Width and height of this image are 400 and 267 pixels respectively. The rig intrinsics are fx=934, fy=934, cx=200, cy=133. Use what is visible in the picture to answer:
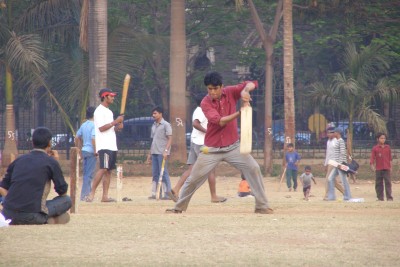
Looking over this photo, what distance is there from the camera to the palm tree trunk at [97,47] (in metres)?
24.4

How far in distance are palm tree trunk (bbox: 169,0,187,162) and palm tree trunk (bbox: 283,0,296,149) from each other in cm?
296

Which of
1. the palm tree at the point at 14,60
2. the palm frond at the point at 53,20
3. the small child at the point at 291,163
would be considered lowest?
the small child at the point at 291,163

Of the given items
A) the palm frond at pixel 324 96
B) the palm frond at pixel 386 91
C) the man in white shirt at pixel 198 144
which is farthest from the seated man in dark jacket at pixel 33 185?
the palm frond at pixel 386 91

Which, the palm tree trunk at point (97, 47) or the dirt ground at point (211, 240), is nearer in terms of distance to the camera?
the dirt ground at point (211, 240)

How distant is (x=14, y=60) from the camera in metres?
25.0

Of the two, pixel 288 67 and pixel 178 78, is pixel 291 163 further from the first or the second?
pixel 178 78

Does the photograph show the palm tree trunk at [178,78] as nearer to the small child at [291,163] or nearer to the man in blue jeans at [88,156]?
the small child at [291,163]

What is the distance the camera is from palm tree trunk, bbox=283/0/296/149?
2523 centimetres

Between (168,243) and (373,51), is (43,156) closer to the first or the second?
(168,243)

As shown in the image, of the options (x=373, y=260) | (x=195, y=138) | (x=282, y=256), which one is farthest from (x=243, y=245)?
(x=195, y=138)

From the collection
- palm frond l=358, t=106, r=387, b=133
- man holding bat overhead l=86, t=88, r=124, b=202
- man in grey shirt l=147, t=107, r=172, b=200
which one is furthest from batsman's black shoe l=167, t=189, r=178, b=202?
palm frond l=358, t=106, r=387, b=133

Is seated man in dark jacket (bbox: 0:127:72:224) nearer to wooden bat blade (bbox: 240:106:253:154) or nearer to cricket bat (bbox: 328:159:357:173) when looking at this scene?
wooden bat blade (bbox: 240:106:253:154)

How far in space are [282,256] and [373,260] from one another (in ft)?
A: 2.66

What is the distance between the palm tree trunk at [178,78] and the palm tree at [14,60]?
12.1ft
